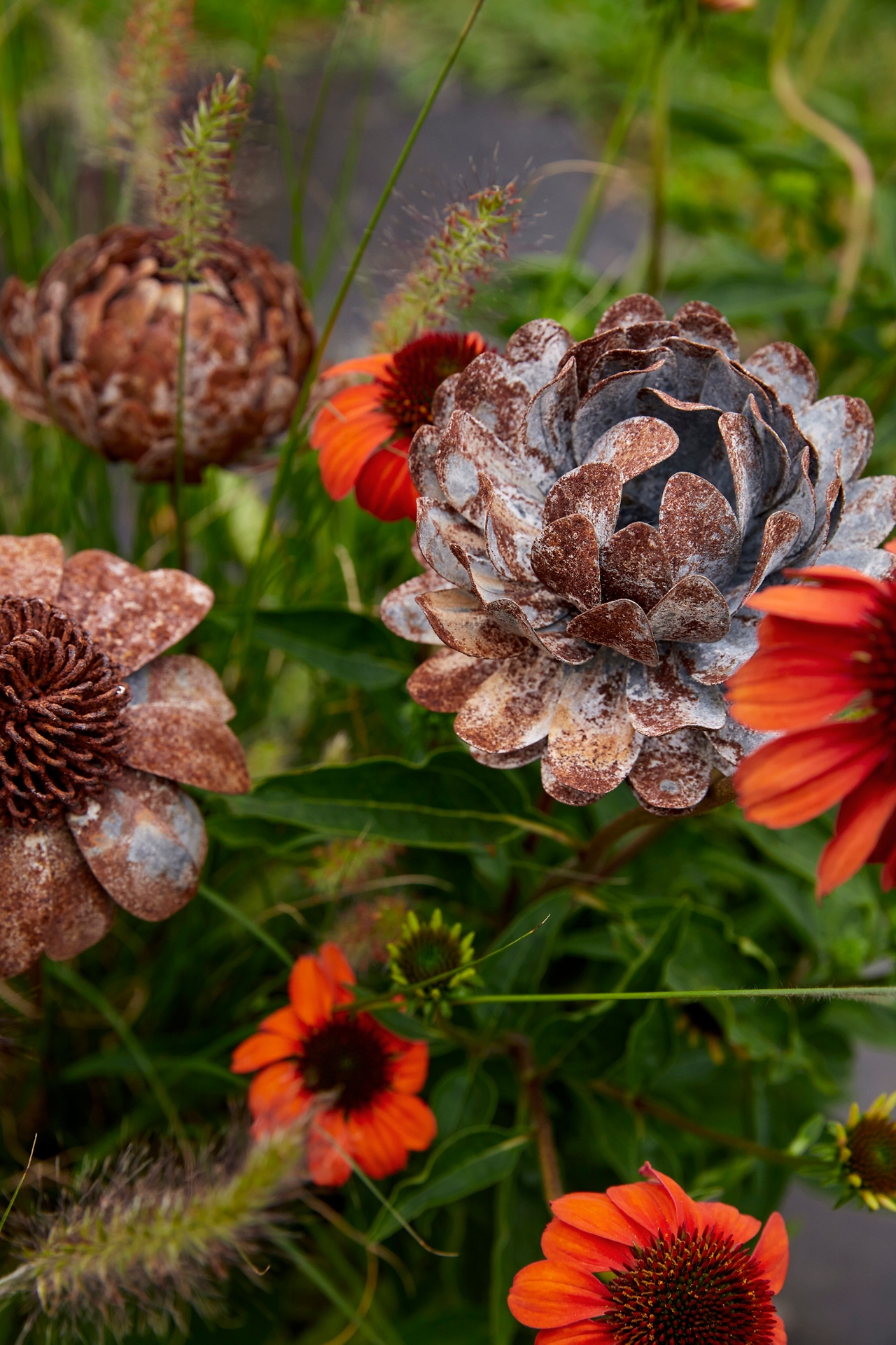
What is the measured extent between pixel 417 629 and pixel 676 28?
22.7 inches

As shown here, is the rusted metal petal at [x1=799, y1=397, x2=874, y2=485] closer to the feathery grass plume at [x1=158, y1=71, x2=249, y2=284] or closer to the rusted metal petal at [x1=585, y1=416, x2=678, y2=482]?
the rusted metal petal at [x1=585, y1=416, x2=678, y2=482]

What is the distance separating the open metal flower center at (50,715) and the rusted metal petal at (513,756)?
164 millimetres

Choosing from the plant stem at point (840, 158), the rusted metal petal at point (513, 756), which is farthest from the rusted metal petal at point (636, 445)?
the plant stem at point (840, 158)

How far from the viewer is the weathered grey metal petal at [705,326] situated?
0.42 metres

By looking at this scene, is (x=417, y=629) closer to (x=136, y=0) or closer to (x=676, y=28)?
(x=136, y=0)

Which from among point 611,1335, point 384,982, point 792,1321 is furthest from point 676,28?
point 792,1321

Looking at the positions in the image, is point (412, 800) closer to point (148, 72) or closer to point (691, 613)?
point (691, 613)

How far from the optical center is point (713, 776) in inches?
15.0

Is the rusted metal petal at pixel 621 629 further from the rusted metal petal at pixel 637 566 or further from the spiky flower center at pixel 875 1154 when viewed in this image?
the spiky flower center at pixel 875 1154

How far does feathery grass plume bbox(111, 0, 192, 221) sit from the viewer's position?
58 centimetres

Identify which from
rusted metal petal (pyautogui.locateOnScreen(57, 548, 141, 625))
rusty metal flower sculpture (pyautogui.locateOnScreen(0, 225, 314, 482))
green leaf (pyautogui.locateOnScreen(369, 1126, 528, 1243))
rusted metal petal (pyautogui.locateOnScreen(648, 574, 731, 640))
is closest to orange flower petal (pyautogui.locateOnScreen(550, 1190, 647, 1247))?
green leaf (pyautogui.locateOnScreen(369, 1126, 528, 1243))

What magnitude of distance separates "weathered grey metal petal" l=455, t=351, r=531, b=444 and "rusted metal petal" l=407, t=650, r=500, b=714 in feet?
0.31

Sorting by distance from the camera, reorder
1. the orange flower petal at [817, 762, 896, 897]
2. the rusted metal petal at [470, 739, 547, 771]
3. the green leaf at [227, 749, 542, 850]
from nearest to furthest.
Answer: the orange flower petal at [817, 762, 896, 897] → the rusted metal petal at [470, 739, 547, 771] → the green leaf at [227, 749, 542, 850]

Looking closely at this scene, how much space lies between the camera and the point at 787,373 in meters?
0.44
